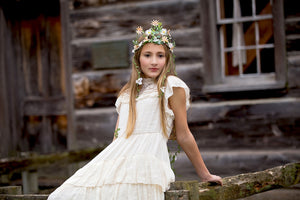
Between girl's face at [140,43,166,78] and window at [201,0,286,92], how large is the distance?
2402mm

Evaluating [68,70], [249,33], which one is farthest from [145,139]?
[68,70]

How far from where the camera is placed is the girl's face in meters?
2.43

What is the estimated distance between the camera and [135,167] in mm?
2191

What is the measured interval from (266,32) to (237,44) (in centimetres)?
36

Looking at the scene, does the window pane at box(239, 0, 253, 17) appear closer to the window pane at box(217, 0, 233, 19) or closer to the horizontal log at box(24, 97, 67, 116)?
the window pane at box(217, 0, 233, 19)

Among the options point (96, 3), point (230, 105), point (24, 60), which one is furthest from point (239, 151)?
point (24, 60)

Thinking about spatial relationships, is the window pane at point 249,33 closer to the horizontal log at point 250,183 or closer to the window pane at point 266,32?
the window pane at point 266,32

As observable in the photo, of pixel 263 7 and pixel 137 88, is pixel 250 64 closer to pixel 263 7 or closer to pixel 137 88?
pixel 263 7

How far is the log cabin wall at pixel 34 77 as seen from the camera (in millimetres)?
6023

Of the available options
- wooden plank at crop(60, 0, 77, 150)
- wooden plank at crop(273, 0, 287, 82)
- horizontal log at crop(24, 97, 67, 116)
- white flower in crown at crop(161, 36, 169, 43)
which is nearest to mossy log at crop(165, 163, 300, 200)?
white flower in crown at crop(161, 36, 169, 43)

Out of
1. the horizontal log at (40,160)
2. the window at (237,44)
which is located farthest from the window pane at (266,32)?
the horizontal log at (40,160)

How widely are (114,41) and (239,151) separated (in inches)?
80.3

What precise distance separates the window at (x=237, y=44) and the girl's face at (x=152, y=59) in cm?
240

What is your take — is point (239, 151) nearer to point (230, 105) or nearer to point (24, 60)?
point (230, 105)
